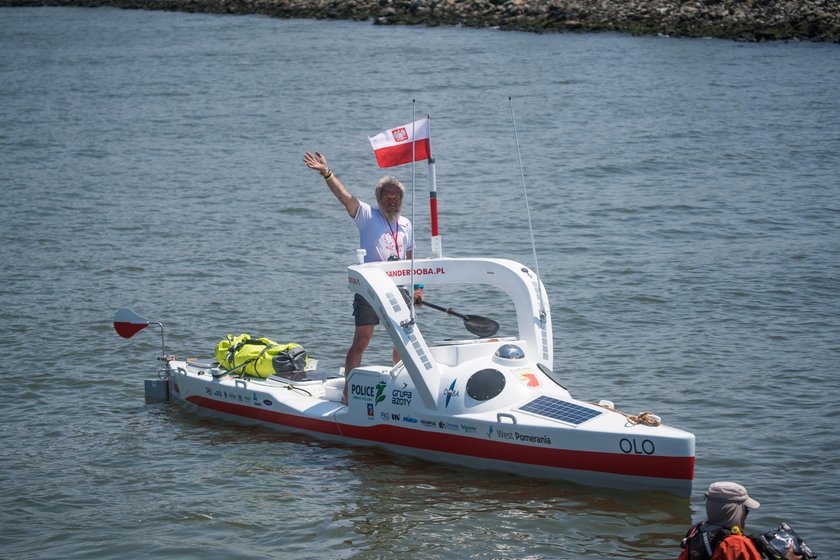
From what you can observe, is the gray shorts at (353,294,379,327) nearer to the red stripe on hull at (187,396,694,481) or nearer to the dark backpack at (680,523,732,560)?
the red stripe on hull at (187,396,694,481)

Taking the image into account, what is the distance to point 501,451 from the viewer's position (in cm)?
1021

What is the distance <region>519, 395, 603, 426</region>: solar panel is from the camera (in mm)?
9906

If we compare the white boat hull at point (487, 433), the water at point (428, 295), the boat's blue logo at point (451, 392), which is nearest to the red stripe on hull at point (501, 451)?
the white boat hull at point (487, 433)

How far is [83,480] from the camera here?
1103 centimetres

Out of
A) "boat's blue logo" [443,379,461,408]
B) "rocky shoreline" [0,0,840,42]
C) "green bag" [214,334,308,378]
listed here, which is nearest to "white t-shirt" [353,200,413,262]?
"boat's blue logo" [443,379,461,408]

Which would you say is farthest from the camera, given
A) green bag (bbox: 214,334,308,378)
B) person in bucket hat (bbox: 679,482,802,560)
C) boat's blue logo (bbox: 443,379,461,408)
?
green bag (bbox: 214,334,308,378)

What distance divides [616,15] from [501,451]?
4273cm

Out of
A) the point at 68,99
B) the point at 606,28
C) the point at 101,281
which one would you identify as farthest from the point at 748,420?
the point at 606,28

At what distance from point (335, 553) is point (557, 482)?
216 cm

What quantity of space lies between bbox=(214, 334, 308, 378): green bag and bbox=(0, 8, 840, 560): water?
27.2 inches

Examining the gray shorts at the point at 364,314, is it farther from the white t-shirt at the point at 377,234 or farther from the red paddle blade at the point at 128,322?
the red paddle blade at the point at 128,322

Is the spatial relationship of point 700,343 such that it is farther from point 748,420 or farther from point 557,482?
point 557,482

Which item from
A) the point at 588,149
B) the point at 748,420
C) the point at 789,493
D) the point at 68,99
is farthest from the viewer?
the point at 68,99

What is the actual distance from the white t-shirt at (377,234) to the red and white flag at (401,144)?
1.69 ft
